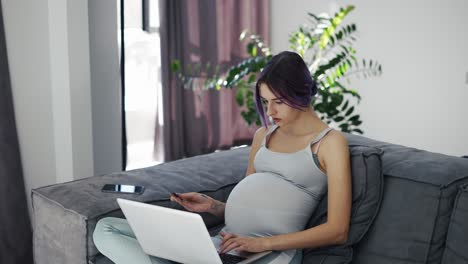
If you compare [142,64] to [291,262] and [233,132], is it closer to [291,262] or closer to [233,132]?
[233,132]

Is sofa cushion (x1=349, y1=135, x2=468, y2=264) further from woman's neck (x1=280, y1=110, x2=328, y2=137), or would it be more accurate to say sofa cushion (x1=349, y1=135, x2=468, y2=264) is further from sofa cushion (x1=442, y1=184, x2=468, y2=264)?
woman's neck (x1=280, y1=110, x2=328, y2=137)

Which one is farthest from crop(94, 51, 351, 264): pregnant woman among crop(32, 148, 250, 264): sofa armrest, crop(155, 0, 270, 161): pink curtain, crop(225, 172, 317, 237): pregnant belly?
crop(155, 0, 270, 161): pink curtain

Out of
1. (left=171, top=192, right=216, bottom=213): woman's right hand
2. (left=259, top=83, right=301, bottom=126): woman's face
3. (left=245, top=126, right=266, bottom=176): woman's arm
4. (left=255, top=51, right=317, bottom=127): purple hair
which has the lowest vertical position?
(left=171, top=192, right=216, bottom=213): woman's right hand

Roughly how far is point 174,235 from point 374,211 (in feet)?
1.82

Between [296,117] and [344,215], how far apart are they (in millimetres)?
331

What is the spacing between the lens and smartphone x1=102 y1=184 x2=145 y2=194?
1.76 meters

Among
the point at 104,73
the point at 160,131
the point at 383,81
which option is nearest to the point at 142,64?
the point at 160,131

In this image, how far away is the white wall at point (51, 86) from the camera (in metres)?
2.46

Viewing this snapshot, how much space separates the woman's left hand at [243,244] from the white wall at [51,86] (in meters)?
1.38

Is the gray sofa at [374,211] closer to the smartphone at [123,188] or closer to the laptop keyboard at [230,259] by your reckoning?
the smartphone at [123,188]

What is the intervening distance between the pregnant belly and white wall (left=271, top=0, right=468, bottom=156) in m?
2.47

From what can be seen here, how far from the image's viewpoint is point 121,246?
1.51 m

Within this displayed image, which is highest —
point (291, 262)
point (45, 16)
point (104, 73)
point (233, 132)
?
point (45, 16)

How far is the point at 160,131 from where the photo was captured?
400 cm
